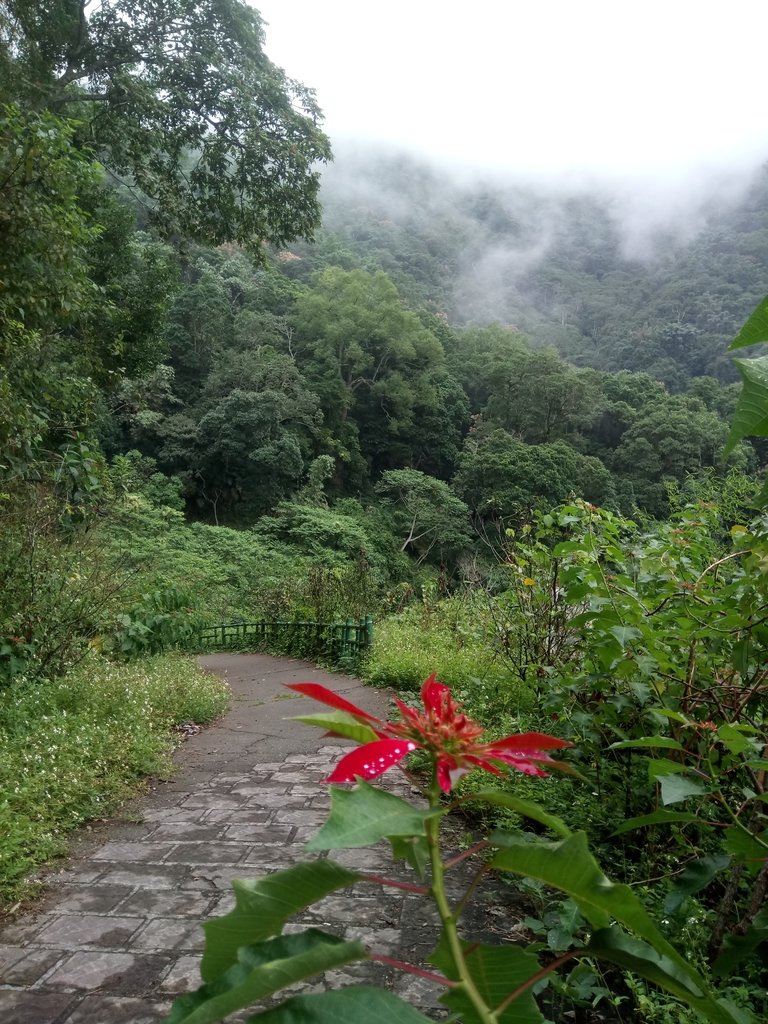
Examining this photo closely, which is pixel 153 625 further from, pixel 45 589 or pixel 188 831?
pixel 188 831

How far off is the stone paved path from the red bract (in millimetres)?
640

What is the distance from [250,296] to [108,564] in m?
26.0

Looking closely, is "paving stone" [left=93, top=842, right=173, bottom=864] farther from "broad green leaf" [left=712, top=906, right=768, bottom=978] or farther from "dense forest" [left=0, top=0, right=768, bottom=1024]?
"broad green leaf" [left=712, top=906, right=768, bottom=978]

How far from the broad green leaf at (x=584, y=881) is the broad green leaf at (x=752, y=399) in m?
0.33

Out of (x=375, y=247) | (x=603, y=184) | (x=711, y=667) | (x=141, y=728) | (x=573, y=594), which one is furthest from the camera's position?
(x=603, y=184)

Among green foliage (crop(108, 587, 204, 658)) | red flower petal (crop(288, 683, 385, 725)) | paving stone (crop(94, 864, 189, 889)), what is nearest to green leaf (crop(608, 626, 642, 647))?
red flower petal (crop(288, 683, 385, 725))

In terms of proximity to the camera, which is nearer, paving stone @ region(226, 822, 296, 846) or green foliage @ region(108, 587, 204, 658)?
paving stone @ region(226, 822, 296, 846)

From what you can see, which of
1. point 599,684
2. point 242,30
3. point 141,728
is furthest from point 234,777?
point 242,30

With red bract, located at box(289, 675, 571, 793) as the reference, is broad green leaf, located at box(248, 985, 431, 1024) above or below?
below

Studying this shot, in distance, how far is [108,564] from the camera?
5992 mm

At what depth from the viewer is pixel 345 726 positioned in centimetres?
54

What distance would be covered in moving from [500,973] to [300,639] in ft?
29.8

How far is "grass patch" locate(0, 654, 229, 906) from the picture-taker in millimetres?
2625

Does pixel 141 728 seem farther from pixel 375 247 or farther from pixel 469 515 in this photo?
pixel 375 247
